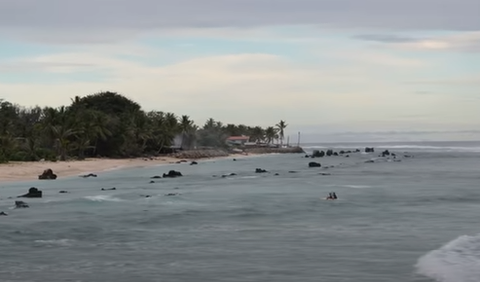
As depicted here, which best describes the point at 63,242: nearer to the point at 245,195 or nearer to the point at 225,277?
the point at 225,277

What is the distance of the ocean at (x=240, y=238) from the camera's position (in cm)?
1633

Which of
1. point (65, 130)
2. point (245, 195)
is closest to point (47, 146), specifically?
point (65, 130)

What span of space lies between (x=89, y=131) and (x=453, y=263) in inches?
3243

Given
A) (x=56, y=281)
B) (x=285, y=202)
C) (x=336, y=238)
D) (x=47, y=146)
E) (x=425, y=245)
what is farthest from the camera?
(x=47, y=146)

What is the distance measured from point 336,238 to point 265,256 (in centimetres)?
456

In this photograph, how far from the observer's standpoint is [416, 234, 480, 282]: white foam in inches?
616

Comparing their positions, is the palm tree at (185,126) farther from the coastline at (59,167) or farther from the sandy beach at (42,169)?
the sandy beach at (42,169)

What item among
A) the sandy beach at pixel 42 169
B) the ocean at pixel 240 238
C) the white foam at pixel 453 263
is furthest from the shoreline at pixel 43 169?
the white foam at pixel 453 263

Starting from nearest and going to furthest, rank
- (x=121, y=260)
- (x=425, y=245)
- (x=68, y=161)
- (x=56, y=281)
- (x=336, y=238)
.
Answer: (x=56, y=281), (x=121, y=260), (x=425, y=245), (x=336, y=238), (x=68, y=161)

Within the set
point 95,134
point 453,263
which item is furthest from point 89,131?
point 453,263

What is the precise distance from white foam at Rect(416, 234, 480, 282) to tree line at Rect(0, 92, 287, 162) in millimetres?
60090

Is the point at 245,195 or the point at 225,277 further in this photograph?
the point at 245,195

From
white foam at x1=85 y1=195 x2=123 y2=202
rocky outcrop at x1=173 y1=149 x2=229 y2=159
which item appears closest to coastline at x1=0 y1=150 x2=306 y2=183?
rocky outcrop at x1=173 y1=149 x2=229 y2=159

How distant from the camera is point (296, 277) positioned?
621 inches
